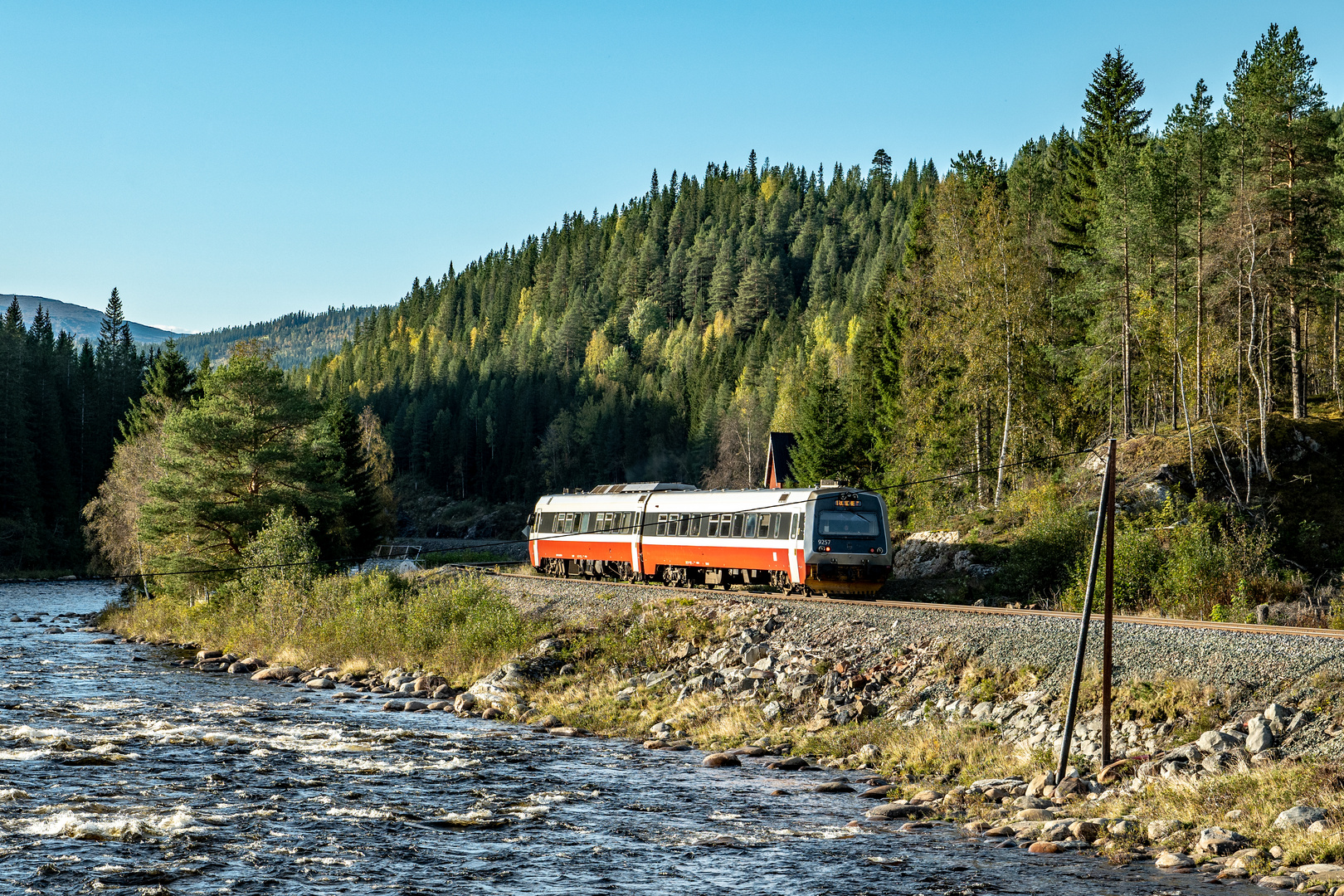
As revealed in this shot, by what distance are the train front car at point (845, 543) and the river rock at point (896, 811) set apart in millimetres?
13121

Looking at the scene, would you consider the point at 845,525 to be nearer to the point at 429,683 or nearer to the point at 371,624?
the point at 429,683

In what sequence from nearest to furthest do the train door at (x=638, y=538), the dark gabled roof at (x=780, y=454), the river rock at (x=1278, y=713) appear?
the river rock at (x=1278, y=713) < the train door at (x=638, y=538) < the dark gabled roof at (x=780, y=454)

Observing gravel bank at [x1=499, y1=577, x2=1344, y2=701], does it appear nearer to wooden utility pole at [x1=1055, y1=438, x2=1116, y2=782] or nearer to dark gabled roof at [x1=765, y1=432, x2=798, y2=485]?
wooden utility pole at [x1=1055, y1=438, x2=1116, y2=782]

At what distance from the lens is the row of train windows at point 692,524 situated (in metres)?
31.3

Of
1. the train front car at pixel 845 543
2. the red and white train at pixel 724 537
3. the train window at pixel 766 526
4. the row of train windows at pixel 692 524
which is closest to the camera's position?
the train front car at pixel 845 543

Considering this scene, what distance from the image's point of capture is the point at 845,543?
3002 centimetres

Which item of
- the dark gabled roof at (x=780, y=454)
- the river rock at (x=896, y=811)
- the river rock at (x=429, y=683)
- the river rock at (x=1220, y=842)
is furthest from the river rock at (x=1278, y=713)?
the dark gabled roof at (x=780, y=454)

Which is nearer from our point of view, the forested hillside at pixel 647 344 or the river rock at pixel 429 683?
the river rock at pixel 429 683

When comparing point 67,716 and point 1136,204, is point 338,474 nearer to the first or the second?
point 67,716

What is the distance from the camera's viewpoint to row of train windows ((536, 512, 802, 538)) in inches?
1233

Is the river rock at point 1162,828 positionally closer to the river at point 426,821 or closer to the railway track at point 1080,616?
the river at point 426,821

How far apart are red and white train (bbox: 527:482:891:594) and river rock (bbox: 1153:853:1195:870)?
53.7 feet

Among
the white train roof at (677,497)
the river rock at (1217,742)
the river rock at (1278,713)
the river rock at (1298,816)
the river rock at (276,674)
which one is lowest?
the river rock at (276,674)

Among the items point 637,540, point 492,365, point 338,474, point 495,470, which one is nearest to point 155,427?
point 338,474
